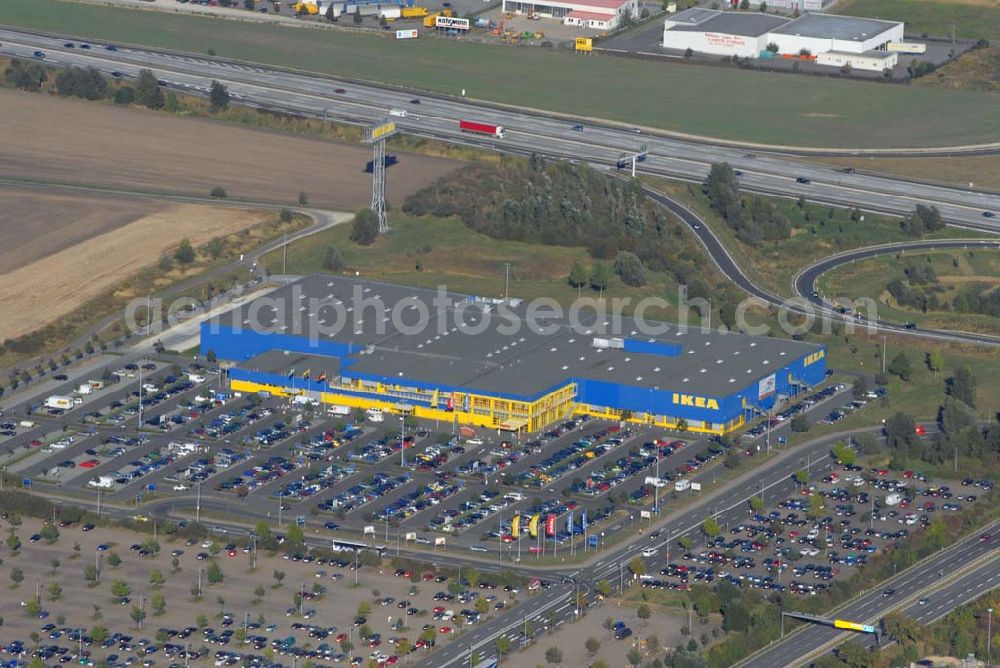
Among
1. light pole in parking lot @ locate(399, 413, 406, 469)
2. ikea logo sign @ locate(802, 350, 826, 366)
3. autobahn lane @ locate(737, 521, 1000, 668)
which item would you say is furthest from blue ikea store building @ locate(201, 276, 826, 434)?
autobahn lane @ locate(737, 521, 1000, 668)

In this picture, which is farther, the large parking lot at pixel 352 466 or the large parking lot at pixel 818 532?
the large parking lot at pixel 352 466

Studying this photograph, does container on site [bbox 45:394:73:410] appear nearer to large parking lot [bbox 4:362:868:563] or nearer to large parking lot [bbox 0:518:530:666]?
large parking lot [bbox 4:362:868:563]

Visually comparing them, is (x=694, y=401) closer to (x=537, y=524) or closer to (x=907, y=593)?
(x=537, y=524)

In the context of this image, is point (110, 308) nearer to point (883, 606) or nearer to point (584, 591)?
point (584, 591)

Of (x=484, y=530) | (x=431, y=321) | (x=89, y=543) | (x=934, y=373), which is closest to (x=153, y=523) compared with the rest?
(x=89, y=543)

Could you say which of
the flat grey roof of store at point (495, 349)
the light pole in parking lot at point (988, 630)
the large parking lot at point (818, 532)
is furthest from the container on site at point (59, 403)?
the light pole in parking lot at point (988, 630)

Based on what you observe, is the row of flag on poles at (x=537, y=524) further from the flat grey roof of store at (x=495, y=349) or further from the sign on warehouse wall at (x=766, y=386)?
the sign on warehouse wall at (x=766, y=386)

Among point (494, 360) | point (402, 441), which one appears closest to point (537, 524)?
point (402, 441)
